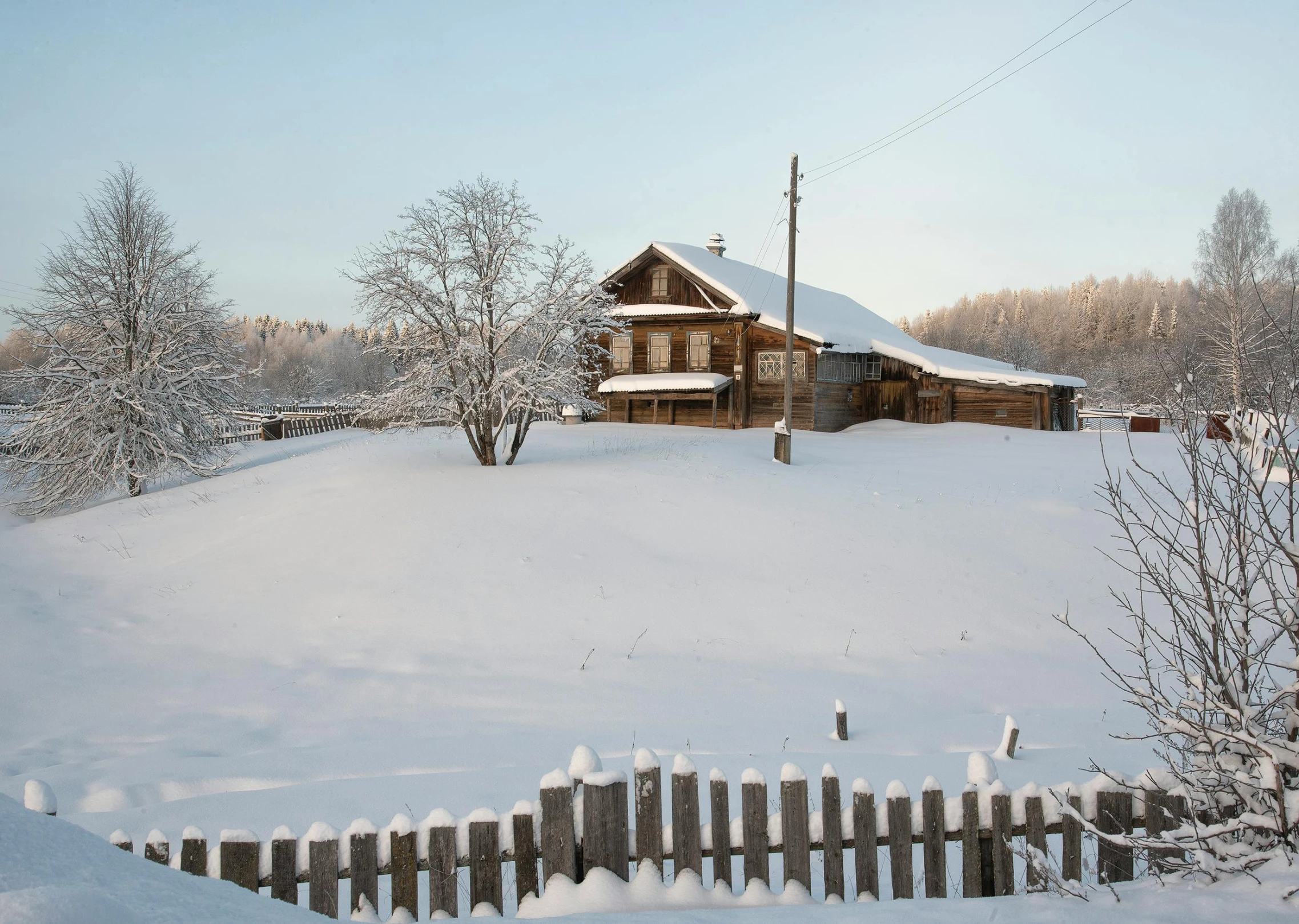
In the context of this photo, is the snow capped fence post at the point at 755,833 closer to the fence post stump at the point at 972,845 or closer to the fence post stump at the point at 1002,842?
the fence post stump at the point at 972,845

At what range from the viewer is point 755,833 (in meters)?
3.38

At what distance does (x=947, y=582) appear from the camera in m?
11.6

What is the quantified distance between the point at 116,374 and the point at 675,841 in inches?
913

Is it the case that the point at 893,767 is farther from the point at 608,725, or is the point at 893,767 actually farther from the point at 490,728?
the point at 490,728

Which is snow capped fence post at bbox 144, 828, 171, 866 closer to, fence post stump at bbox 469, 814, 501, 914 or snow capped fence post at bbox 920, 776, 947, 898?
fence post stump at bbox 469, 814, 501, 914

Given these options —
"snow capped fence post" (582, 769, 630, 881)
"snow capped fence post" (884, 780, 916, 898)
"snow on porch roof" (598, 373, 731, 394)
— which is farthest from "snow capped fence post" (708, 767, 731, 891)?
"snow on porch roof" (598, 373, 731, 394)

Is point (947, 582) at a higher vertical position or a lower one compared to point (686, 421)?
lower

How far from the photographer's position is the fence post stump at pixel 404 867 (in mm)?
3260

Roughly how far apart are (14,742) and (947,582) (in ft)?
38.1

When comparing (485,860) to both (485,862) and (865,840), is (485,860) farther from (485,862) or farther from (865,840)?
(865,840)

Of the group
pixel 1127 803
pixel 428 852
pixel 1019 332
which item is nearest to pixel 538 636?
pixel 428 852

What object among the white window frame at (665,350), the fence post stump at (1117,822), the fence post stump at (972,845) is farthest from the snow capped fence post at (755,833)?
the white window frame at (665,350)

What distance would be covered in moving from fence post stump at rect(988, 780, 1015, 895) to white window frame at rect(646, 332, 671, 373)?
2762 cm

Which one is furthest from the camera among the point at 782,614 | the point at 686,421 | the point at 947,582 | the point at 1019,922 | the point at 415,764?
the point at 686,421
